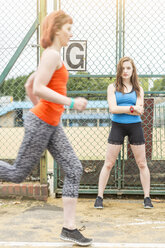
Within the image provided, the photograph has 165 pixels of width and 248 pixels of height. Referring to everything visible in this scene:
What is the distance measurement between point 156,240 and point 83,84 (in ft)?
8.96

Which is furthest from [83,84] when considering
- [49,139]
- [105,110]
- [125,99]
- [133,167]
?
[49,139]

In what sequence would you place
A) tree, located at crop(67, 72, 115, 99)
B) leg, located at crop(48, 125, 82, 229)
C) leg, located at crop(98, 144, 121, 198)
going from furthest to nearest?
tree, located at crop(67, 72, 115, 99) → leg, located at crop(98, 144, 121, 198) → leg, located at crop(48, 125, 82, 229)

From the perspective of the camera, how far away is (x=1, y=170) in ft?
10.1

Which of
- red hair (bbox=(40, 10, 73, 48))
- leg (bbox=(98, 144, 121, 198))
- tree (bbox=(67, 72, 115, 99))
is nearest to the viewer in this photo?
red hair (bbox=(40, 10, 73, 48))

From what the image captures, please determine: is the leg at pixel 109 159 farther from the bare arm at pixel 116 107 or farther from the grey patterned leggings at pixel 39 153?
the grey patterned leggings at pixel 39 153

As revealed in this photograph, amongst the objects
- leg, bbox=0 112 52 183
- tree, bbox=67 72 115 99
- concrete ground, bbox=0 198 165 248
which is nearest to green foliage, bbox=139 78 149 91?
tree, bbox=67 72 115 99

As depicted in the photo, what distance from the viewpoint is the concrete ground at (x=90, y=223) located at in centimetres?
343

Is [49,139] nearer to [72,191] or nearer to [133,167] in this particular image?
[72,191]

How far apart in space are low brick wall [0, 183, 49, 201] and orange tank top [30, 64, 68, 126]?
2325 mm

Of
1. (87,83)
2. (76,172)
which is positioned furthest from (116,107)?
(76,172)

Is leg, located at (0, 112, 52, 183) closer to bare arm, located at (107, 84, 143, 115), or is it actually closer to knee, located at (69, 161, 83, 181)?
knee, located at (69, 161, 83, 181)

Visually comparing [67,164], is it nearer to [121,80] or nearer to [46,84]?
[46,84]

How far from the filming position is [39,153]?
10.0 ft

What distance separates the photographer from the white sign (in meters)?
5.17
